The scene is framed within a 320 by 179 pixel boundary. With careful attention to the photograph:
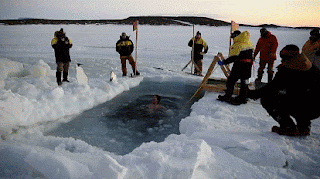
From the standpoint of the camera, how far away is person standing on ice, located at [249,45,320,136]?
2557 millimetres

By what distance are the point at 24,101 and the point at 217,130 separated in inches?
117

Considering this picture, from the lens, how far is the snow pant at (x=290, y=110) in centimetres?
269

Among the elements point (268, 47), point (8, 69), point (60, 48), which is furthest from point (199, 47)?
point (8, 69)

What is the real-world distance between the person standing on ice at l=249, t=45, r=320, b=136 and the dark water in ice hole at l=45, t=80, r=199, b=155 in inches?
60.1

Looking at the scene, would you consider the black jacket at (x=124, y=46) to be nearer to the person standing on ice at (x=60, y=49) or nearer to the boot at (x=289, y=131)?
the person standing on ice at (x=60, y=49)

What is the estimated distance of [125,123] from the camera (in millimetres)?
3990

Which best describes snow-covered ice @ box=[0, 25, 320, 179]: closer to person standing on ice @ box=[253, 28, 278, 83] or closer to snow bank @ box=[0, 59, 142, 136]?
snow bank @ box=[0, 59, 142, 136]

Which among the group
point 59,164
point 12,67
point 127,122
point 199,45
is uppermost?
point 199,45

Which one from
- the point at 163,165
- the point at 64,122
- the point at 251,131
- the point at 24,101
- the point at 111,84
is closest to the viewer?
the point at 163,165

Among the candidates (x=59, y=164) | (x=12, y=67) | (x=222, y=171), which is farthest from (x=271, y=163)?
(x=12, y=67)

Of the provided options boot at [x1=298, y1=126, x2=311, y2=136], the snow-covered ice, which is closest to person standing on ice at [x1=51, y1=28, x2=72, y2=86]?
the snow-covered ice

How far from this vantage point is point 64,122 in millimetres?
3863

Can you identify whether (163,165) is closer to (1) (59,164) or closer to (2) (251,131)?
(1) (59,164)

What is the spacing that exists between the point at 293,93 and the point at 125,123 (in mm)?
2605
